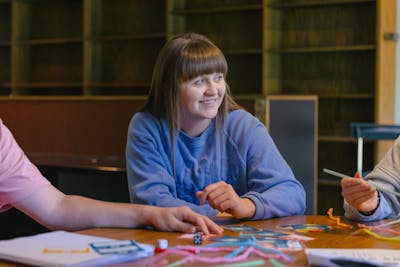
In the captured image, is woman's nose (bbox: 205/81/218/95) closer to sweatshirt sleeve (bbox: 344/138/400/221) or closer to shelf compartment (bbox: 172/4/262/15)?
sweatshirt sleeve (bbox: 344/138/400/221)

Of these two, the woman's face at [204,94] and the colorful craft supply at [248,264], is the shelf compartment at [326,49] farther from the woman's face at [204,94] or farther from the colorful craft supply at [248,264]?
the colorful craft supply at [248,264]

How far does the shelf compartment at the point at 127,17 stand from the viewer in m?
6.53

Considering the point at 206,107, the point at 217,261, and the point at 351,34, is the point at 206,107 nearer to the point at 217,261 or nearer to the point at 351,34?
the point at 217,261

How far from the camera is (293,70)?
5922mm

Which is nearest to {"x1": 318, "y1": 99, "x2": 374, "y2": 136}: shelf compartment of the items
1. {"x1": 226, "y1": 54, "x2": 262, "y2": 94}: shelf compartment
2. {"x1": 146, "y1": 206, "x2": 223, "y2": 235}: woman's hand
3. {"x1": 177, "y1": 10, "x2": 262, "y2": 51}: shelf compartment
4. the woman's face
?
{"x1": 226, "y1": 54, "x2": 262, "y2": 94}: shelf compartment

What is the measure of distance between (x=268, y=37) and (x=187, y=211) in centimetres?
433

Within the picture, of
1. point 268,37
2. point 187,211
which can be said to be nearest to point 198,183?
point 187,211

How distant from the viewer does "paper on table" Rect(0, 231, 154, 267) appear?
1188 millimetres

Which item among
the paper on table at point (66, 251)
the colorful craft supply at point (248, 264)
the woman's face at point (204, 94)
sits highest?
the woman's face at point (204, 94)

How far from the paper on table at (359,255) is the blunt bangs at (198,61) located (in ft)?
2.93

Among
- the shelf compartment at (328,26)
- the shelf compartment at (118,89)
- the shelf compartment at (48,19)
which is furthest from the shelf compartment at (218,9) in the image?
the shelf compartment at (48,19)

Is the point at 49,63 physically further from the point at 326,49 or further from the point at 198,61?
the point at 198,61

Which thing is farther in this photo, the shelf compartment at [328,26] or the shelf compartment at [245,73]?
the shelf compartment at [245,73]

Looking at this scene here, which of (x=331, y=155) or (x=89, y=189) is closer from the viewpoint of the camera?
(x=89, y=189)
